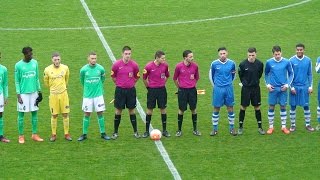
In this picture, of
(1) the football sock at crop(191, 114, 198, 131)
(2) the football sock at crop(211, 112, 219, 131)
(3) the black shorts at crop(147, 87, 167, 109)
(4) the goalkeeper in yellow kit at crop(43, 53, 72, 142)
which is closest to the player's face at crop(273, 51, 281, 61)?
(2) the football sock at crop(211, 112, 219, 131)

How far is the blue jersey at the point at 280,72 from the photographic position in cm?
1809

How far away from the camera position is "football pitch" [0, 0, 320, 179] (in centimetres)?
1614

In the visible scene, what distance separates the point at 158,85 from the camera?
17922 millimetres

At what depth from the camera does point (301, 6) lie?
3086 cm

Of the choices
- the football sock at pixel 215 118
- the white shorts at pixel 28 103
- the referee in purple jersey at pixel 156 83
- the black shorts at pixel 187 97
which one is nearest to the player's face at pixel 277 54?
the football sock at pixel 215 118

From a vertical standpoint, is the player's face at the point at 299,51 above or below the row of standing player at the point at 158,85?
above

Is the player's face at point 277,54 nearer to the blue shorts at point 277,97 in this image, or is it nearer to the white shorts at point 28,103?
the blue shorts at point 277,97

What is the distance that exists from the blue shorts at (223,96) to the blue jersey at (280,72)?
0.97m

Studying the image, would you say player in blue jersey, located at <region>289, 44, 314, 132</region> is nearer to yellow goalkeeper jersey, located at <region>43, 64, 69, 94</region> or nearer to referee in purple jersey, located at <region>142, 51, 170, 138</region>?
referee in purple jersey, located at <region>142, 51, 170, 138</region>

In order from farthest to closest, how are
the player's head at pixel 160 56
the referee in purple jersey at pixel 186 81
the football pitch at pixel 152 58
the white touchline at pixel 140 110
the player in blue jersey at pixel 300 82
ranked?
the player in blue jersey at pixel 300 82, the referee in purple jersey at pixel 186 81, the player's head at pixel 160 56, the football pitch at pixel 152 58, the white touchline at pixel 140 110

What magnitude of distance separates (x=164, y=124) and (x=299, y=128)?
10.2 feet

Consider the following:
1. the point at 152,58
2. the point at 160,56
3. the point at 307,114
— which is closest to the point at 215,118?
the point at 160,56

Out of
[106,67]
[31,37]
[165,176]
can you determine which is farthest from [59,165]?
[31,37]

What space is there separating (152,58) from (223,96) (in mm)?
7151
